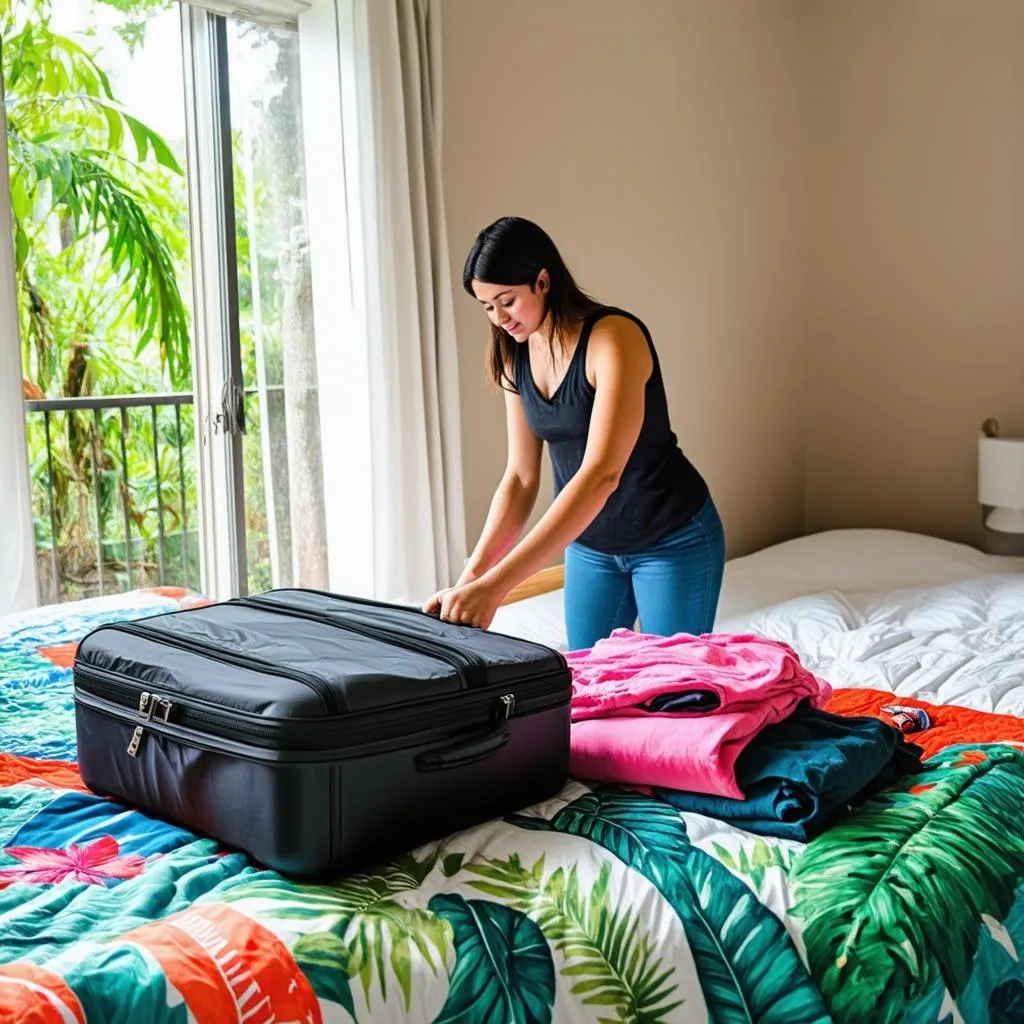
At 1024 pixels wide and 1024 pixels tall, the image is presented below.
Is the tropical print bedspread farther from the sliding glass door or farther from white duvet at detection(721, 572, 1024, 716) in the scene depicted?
the sliding glass door

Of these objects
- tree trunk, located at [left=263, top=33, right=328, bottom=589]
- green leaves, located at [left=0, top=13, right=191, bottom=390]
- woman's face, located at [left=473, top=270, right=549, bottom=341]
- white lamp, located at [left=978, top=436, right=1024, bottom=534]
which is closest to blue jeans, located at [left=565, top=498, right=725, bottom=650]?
woman's face, located at [left=473, top=270, right=549, bottom=341]

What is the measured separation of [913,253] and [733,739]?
354 cm

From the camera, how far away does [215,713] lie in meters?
1.07

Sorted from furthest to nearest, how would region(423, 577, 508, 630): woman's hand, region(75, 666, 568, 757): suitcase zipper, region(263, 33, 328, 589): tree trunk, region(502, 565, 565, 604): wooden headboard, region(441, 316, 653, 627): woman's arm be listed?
region(502, 565, 565, 604): wooden headboard → region(263, 33, 328, 589): tree trunk → region(441, 316, 653, 627): woman's arm → region(423, 577, 508, 630): woman's hand → region(75, 666, 568, 757): suitcase zipper

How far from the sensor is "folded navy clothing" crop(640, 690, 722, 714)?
126cm

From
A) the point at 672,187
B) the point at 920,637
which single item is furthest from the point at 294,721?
the point at 672,187

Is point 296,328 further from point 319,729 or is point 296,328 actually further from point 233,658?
point 319,729

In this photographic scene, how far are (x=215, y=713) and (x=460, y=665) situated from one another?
0.24 meters

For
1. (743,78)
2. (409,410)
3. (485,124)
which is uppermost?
(743,78)

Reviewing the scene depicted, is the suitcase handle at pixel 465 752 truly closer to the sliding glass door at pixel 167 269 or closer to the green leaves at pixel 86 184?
the sliding glass door at pixel 167 269

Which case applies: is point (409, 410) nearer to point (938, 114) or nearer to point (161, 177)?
point (161, 177)

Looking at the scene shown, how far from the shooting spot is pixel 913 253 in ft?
14.2

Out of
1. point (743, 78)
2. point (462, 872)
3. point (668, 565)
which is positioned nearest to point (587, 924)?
point (462, 872)

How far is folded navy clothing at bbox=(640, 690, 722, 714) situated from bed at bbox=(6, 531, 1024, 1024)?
0.33 ft
